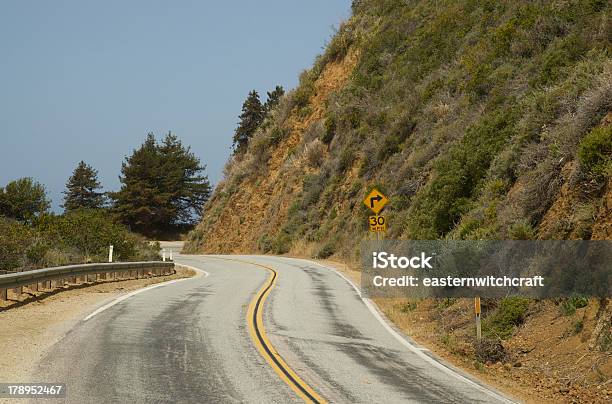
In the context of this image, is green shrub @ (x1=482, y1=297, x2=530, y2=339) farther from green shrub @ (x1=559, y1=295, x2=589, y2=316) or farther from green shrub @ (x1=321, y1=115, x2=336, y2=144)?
green shrub @ (x1=321, y1=115, x2=336, y2=144)

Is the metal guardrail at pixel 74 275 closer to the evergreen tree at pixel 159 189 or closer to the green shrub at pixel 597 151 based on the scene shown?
the green shrub at pixel 597 151

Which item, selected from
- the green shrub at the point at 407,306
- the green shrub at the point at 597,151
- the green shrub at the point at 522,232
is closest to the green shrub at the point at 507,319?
the green shrub at the point at 522,232

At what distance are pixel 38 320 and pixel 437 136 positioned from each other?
21482 mm

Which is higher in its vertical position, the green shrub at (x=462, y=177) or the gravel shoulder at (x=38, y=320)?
the green shrub at (x=462, y=177)

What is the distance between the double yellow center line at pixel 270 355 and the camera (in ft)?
27.8

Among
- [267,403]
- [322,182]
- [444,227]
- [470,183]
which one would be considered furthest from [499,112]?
[322,182]

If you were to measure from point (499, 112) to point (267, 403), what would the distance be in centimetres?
1879

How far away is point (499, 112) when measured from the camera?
948 inches

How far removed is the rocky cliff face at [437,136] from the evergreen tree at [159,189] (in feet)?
32.8

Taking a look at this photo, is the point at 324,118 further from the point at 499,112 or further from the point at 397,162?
the point at 499,112

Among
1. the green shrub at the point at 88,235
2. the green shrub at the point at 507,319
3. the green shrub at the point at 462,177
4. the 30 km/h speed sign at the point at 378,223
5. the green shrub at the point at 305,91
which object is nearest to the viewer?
the green shrub at the point at 507,319

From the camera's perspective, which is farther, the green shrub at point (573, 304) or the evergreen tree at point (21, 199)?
the evergreen tree at point (21, 199)

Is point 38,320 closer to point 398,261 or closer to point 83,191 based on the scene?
point 398,261

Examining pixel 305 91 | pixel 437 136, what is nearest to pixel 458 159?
pixel 437 136
